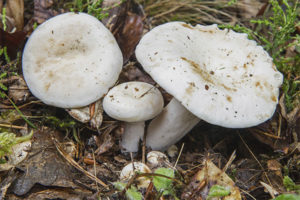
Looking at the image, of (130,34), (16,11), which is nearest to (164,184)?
(130,34)

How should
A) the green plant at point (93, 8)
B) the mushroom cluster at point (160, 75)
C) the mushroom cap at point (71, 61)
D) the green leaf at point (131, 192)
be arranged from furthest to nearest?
1. the green plant at point (93, 8)
2. the mushroom cap at point (71, 61)
3. the mushroom cluster at point (160, 75)
4. the green leaf at point (131, 192)

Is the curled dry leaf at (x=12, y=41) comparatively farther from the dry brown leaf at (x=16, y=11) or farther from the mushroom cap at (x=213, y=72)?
the mushroom cap at (x=213, y=72)

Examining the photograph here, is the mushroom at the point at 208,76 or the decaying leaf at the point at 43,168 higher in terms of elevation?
the mushroom at the point at 208,76

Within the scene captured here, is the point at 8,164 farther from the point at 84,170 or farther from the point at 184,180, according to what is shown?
the point at 184,180

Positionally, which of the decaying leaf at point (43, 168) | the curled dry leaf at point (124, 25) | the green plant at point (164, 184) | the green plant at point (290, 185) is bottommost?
the decaying leaf at point (43, 168)

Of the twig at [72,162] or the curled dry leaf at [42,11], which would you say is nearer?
the twig at [72,162]

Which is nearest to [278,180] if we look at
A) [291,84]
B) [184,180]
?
[184,180]

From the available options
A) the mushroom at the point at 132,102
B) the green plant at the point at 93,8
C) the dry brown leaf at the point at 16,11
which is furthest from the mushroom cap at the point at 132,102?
the dry brown leaf at the point at 16,11
